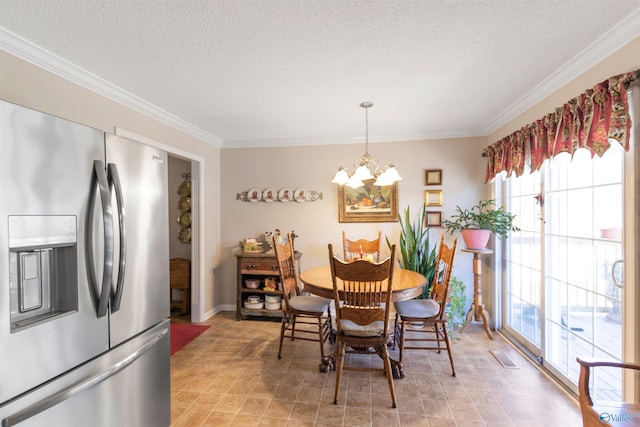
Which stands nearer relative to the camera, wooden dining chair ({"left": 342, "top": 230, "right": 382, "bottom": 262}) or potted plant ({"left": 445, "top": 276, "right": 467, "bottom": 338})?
potted plant ({"left": 445, "top": 276, "right": 467, "bottom": 338})

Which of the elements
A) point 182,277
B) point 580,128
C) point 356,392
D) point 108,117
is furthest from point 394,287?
point 182,277

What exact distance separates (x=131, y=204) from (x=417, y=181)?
10.5 ft

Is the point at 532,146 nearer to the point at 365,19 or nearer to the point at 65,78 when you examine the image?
the point at 365,19

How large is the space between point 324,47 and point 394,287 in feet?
5.74

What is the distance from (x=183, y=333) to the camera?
3.38 m

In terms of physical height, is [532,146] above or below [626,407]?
above

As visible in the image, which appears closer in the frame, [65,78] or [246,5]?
[246,5]

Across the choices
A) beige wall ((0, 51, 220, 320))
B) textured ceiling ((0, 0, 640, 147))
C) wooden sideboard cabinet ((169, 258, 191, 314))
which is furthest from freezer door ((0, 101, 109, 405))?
wooden sideboard cabinet ((169, 258, 191, 314))

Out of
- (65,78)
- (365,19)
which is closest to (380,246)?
(365,19)

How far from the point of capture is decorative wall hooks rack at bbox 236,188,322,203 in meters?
3.98

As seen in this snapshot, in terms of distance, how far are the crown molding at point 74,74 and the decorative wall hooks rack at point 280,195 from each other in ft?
4.22

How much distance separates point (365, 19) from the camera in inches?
60.7

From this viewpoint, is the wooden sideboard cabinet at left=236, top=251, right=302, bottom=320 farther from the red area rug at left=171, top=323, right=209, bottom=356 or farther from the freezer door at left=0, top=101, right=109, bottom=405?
the freezer door at left=0, top=101, right=109, bottom=405

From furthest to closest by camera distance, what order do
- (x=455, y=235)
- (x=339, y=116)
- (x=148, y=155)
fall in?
(x=455, y=235) < (x=339, y=116) < (x=148, y=155)
